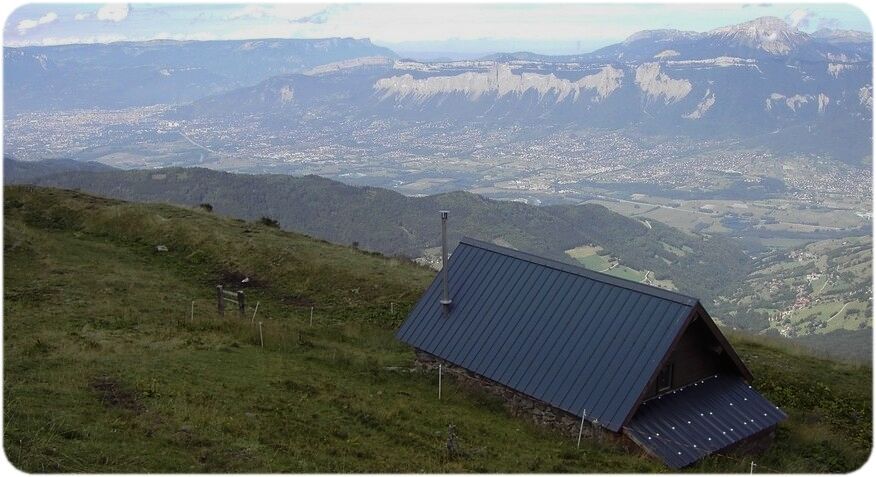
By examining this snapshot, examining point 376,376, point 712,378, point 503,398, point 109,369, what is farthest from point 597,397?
point 109,369

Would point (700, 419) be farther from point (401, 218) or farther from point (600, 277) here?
point (401, 218)

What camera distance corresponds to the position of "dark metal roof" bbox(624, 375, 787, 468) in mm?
14516

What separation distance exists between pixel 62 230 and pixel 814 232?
179 m

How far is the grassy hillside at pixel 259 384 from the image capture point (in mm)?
12055

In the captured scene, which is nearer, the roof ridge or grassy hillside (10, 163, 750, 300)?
the roof ridge

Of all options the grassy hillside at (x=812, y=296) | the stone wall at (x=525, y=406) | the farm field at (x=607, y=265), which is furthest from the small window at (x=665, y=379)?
the farm field at (x=607, y=265)

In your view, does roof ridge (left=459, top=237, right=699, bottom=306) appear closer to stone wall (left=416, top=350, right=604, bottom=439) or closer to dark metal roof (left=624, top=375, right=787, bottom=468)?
dark metal roof (left=624, top=375, right=787, bottom=468)

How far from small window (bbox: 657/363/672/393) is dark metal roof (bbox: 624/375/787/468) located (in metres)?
0.18

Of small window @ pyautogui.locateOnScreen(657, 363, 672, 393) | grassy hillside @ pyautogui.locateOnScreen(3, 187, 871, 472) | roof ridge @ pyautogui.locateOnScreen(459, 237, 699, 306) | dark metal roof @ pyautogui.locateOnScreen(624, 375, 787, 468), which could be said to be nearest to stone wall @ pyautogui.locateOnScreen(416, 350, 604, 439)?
grassy hillside @ pyautogui.locateOnScreen(3, 187, 871, 472)

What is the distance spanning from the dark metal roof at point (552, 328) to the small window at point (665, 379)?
882 millimetres

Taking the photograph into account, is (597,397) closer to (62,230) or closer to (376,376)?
(376,376)

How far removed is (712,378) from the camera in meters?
17.2

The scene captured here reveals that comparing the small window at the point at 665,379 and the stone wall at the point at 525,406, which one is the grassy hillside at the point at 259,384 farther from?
the small window at the point at 665,379

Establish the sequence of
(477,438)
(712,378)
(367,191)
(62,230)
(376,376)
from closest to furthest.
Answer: (477,438)
(712,378)
(376,376)
(62,230)
(367,191)
